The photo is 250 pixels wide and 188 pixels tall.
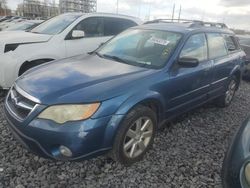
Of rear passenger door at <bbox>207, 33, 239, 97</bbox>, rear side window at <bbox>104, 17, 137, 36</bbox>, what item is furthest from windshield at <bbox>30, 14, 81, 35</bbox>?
rear passenger door at <bbox>207, 33, 239, 97</bbox>

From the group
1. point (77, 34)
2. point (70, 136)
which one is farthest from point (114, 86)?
point (77, 34)

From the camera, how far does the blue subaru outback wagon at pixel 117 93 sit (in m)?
2.48

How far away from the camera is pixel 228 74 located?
191 inches

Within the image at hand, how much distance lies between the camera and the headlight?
2.46m

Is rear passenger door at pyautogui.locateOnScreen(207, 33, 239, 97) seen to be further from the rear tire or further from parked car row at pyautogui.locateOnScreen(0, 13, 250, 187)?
the rear tire

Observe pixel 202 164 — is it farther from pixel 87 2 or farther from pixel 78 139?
pixel 87 2

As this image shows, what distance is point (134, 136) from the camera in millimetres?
2996

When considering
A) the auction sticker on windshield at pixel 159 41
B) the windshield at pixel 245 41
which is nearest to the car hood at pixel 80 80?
the auction sticker on windshield at pixel 159 41

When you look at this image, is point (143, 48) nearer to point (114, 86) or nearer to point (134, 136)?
point (114, 86)

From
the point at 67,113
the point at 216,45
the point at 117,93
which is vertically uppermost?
the point at 216,45

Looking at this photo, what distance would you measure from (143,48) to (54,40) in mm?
2289

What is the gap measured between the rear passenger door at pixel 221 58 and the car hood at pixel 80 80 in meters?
1.64

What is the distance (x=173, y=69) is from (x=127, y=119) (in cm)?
102

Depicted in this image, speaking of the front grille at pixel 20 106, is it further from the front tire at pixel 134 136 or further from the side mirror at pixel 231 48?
the side mirror at pixel 231 48
